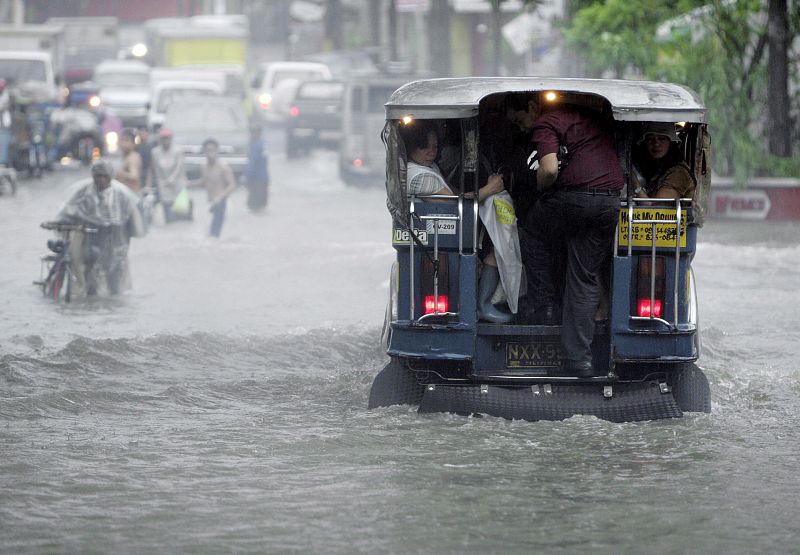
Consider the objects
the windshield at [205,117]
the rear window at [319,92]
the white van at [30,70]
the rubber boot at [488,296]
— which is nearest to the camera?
the rubber boot at [488,296]

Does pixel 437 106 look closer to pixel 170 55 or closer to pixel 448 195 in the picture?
pixel 448 195

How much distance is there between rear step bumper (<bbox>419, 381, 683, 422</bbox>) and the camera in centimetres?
845

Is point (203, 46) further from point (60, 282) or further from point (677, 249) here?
point (677, 249)

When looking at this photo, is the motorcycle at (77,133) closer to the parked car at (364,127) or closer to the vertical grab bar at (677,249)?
the parked car at (364,127)

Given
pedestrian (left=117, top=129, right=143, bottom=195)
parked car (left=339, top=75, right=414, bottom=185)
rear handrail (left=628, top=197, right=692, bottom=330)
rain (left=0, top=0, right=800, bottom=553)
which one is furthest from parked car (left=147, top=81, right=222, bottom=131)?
rear handrail (left=628, top=197, right=692, bottom=330)

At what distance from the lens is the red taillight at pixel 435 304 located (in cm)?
850

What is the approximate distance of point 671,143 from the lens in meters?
8.77

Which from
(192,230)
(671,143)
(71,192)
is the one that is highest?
(671,143)

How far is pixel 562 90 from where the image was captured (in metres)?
8.25

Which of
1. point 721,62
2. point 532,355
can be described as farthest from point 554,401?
point 721,62

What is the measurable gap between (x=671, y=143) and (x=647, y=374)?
4.35 ft

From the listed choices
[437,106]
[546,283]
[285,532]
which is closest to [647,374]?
[546,283]

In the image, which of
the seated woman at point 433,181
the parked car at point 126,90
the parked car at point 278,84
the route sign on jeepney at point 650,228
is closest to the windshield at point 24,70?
the parked car at point 126,90

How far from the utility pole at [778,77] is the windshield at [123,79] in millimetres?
21426
